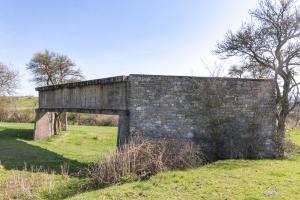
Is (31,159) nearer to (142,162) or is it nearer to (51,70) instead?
(142,162)

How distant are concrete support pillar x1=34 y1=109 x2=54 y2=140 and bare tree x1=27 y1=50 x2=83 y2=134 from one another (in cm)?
1008

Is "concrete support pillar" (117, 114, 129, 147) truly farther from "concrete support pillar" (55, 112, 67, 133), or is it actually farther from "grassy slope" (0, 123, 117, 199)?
"concrete support pillar" (55, 112, 67, 133)

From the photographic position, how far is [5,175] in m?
12.1

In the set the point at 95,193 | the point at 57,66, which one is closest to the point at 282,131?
the point at 95,193

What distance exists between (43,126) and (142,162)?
1495cm

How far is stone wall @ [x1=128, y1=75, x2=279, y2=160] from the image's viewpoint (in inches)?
537

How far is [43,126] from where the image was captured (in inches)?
946

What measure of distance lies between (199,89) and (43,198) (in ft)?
23.6

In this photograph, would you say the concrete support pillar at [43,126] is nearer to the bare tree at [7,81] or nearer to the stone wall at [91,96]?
the stone wall at [91,96]

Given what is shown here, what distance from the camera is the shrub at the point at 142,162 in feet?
33.9

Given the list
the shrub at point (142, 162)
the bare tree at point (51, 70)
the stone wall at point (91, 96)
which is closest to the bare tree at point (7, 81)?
the bare tree at point (51, 70)

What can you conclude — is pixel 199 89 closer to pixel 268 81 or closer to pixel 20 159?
pixel 268 81

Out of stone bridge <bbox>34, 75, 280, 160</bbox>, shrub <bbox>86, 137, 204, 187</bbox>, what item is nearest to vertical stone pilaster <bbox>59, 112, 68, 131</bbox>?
stone bridge <bbox>34, 75, 280, 160</bbox>

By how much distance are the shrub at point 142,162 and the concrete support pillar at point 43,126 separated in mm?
13063
